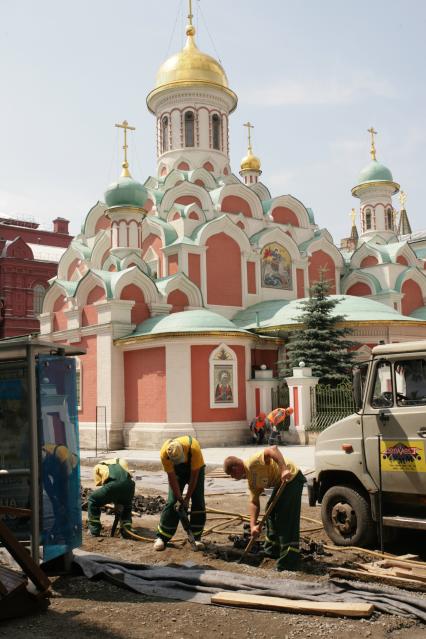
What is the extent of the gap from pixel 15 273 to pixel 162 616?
3243cm

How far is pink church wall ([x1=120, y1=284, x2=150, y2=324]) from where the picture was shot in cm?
2003

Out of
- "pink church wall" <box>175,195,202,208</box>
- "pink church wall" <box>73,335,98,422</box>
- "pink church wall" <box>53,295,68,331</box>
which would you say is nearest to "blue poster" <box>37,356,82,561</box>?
"pink church wall" <box>73,335,98,422</box>

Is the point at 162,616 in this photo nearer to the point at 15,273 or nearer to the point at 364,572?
the point at 364,572

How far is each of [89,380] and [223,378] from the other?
446 centimetres

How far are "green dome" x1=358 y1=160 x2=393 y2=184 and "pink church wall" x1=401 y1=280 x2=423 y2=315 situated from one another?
601 cm

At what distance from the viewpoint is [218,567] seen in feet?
19.0

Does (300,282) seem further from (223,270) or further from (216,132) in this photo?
(216,132)

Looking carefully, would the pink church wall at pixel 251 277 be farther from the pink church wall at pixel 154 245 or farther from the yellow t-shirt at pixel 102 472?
the yellow t-shirt at pixel 102 472

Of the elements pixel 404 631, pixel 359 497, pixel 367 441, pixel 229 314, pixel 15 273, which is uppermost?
pixel 15 273

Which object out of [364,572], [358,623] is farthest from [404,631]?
[364,572]

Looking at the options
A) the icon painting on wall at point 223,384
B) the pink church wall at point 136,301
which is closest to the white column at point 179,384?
the icon painting on wall at point 223,384

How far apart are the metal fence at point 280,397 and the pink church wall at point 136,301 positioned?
455 cm

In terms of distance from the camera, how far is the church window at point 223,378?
18406 millimetres

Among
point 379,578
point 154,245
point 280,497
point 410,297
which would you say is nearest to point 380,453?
point 280,497
